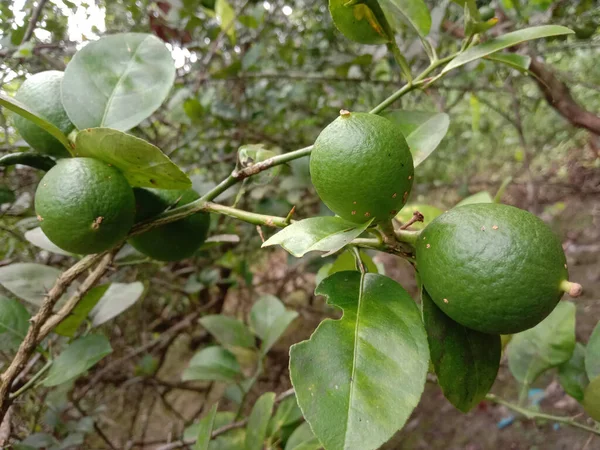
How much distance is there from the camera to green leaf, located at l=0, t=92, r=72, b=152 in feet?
1.99

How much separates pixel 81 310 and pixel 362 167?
0.69 m

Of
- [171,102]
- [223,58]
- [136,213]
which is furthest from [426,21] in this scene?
[223,58]

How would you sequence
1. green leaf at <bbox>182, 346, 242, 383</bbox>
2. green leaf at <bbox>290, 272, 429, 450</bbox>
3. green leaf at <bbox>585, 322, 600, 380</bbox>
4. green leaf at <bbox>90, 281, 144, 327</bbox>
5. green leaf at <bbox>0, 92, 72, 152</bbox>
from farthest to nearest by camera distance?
green leaf at <bbox>182, 346, 242, 383</bbox>, green leaf at <bbox>90, 281, 144, 327</bbox>, green leaf at <bbox>585, 322, 600, 380</bbox>, green leaf at <bbox>0, 92, 72, 152</bbox>, green leaf at <bbox>290, 272, 429, 450</bbox>

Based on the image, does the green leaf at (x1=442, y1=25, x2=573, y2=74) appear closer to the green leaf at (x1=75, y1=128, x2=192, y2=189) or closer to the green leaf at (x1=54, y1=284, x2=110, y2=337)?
the green leaf at (x1=75, y1=128, x2=192, y2=189)

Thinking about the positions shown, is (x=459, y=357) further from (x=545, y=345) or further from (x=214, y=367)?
(x=214, y=367)

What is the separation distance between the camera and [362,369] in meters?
0.55

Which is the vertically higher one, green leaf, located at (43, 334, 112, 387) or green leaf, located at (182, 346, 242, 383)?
green leaf, located at (43, 334, 112, 387)

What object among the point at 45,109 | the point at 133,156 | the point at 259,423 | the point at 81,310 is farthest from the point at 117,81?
the point at 259,423

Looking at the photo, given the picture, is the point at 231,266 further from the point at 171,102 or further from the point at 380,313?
the point at 380,313

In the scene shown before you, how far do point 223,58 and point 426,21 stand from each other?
1372mm

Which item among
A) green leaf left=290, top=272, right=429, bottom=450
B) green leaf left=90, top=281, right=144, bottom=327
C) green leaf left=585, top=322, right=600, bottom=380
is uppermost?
green leaf left=290, top=272, right=429, bottom=450

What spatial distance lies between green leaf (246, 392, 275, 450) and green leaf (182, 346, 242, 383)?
0.99ft

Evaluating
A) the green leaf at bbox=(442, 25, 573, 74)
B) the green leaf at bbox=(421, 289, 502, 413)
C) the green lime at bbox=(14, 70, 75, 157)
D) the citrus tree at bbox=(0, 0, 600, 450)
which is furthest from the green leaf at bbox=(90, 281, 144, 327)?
the green leaf at bbox=(442, 25, 573, 74)

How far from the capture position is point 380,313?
61 centimetres
